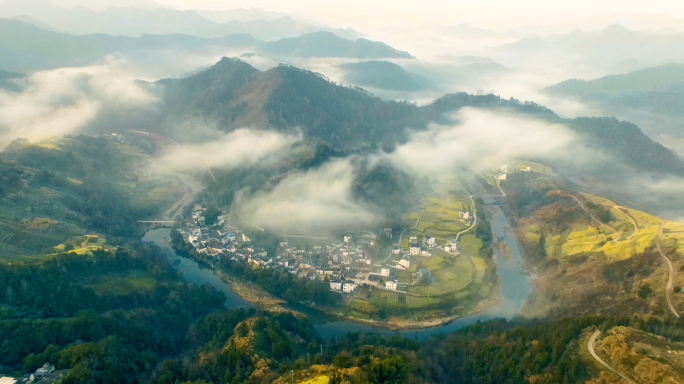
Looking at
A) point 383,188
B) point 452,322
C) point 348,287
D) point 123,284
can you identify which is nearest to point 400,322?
point 452,322

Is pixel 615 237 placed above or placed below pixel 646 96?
below

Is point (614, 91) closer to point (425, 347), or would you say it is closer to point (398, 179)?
point (398, 179)

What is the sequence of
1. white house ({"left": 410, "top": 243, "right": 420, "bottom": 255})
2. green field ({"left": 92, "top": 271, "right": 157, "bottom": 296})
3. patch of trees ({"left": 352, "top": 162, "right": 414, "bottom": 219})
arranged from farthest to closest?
patch of trees ({"left": 352, "top": 162, "right": 414, "bottom": 219}) → white house ({"left": 410, "top": 243, "right": 420, "bottom": 255}) → green field ({"left": 92, "top": 271, "right": 157, "bottom": 296})

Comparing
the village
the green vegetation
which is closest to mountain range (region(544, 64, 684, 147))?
the village

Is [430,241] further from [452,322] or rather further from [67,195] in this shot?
[67,195]

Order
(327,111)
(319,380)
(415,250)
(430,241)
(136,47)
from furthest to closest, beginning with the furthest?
(136,47) → (327,111) → (430,241) → (415,250) → (319,380)

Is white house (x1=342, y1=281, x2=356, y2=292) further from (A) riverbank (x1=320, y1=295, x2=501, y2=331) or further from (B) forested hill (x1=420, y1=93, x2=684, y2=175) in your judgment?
(B) forested hill (x1=420, y1=93, x2=684, y2=175)
